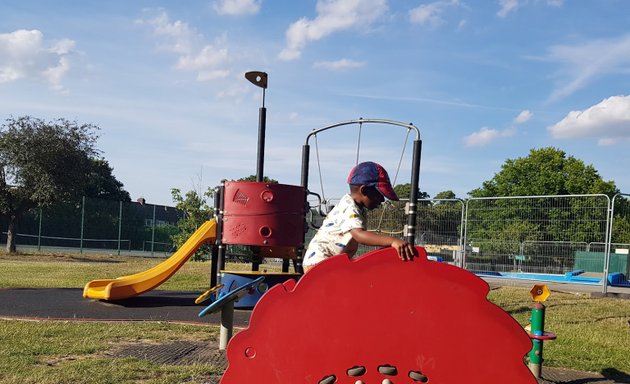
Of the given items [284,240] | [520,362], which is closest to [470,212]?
[284,240]

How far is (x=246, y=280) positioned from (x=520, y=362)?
254 inches

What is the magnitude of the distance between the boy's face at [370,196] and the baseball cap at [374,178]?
4cm

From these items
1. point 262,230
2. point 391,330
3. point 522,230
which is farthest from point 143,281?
point 522,230

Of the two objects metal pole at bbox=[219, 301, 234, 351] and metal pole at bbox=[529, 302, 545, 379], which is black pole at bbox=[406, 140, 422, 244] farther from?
metal pole at bbox=[219, 301, 234, 351]

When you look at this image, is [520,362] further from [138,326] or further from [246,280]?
[246,280]

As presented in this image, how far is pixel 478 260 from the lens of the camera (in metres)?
14.2

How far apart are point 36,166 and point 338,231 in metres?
22.7

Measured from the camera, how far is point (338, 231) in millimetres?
3875

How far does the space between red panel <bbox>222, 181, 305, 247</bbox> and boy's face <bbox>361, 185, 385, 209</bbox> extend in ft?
17.3

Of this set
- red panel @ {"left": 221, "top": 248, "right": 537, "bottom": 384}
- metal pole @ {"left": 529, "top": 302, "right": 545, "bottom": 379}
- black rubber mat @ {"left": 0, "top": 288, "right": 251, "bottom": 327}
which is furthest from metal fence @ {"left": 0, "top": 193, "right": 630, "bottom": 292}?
red panel @ {"left": 221, "top": 248, "right": 537, "bottom": 384}

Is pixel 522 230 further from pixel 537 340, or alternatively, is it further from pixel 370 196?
pixel 370 196

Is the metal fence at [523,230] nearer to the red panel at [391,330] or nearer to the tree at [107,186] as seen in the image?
the red panel at [391,330]

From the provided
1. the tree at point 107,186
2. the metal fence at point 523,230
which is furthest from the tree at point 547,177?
the tree at point 107,186

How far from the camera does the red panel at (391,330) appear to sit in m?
3.15
